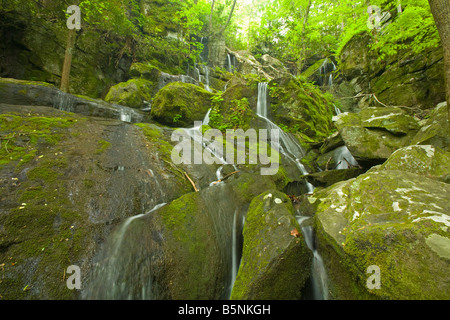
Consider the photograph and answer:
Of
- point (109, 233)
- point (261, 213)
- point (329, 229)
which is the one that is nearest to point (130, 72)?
point (109, 233)

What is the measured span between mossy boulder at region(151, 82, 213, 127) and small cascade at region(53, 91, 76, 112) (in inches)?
111

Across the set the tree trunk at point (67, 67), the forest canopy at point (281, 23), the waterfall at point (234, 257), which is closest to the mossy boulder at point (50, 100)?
the tree trunk at point (67, 67)

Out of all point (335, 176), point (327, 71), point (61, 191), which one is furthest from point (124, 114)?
point (327, 71)

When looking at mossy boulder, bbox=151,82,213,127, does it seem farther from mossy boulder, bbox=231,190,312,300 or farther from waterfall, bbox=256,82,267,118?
mossy boulder, bbox=231,190,312,300

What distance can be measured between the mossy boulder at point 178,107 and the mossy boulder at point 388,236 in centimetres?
647

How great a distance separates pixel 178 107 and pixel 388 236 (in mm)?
7608

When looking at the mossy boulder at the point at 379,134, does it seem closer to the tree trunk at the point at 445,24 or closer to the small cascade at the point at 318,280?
the tree trunk at the point at 445,24

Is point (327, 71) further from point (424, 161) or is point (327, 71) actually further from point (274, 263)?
point (274, 263)

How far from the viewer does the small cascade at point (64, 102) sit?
21.9ft

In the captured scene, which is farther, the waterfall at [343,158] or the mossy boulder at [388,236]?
the waterfall at [343,158]

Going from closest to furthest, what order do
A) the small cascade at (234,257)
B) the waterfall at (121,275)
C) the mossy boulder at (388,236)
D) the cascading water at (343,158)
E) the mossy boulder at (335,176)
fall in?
the mossy boulder at (388,236) → the waterfall at (121,275) → the small cascade at (234,257) → the mossy boulder at (335,176) → the cascading water at (343,158)

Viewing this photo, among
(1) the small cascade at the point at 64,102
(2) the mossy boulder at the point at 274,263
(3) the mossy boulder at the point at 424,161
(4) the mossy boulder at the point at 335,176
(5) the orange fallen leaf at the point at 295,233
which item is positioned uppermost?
(1) the small cascade at the point at 64,102
